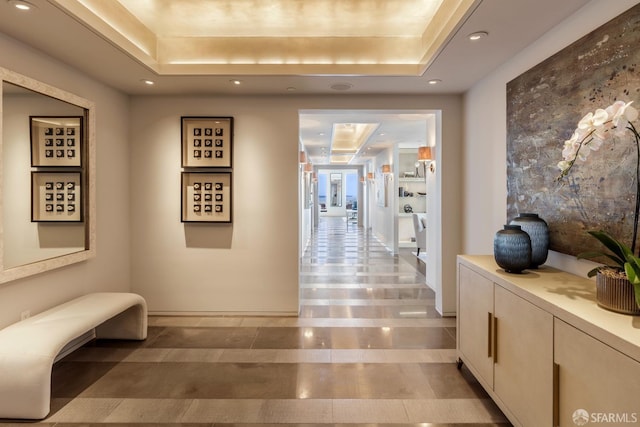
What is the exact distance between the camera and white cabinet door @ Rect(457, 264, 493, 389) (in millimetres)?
2332

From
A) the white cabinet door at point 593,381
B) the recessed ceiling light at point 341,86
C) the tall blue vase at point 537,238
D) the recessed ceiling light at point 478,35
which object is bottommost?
the white cabinet door at point 593,381

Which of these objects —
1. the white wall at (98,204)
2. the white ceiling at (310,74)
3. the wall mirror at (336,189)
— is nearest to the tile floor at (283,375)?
the white wall at (98,204)

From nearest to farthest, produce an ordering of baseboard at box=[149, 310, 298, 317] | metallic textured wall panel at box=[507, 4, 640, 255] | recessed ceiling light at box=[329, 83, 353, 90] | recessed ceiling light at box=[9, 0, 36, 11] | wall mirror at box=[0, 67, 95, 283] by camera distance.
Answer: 1. metallic textured wall panel at box=[507, 4, 640, 255]
2. recessed ceiling light at box=[9, 0, 36, 11]
3. wall mirror at box=[0, 67, 95, 283]
4. recessed ceiling light at box=[329, 83, 353, 90]
5. baseboard at box=[149, 310, 298, 317]

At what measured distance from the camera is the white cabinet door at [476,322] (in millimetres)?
2332

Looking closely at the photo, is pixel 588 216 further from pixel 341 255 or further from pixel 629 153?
Result: pixel 341 255

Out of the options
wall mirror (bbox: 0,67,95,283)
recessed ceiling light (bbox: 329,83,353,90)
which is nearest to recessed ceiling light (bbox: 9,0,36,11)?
wall mirror (bbox: 0,67,95,283)

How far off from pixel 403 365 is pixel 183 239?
2.84 metres

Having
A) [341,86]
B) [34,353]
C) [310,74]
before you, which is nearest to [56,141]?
[34,353]

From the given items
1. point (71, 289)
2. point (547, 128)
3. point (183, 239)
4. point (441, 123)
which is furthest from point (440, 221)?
point (71, 289)

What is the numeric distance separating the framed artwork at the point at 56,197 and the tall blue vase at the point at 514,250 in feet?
11.7

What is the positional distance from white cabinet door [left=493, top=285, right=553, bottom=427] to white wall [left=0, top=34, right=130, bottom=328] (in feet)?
11.6

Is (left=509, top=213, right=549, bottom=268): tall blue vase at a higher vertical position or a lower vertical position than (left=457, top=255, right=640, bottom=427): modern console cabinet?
higher

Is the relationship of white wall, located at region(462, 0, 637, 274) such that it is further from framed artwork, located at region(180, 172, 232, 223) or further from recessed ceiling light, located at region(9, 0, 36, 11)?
recessed ceiling light, located at region(9, 0, 36, 11)

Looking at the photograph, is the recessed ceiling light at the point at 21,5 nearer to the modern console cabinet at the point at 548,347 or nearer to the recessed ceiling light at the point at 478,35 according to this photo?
the recessed ceiling light at the point at 478,35
